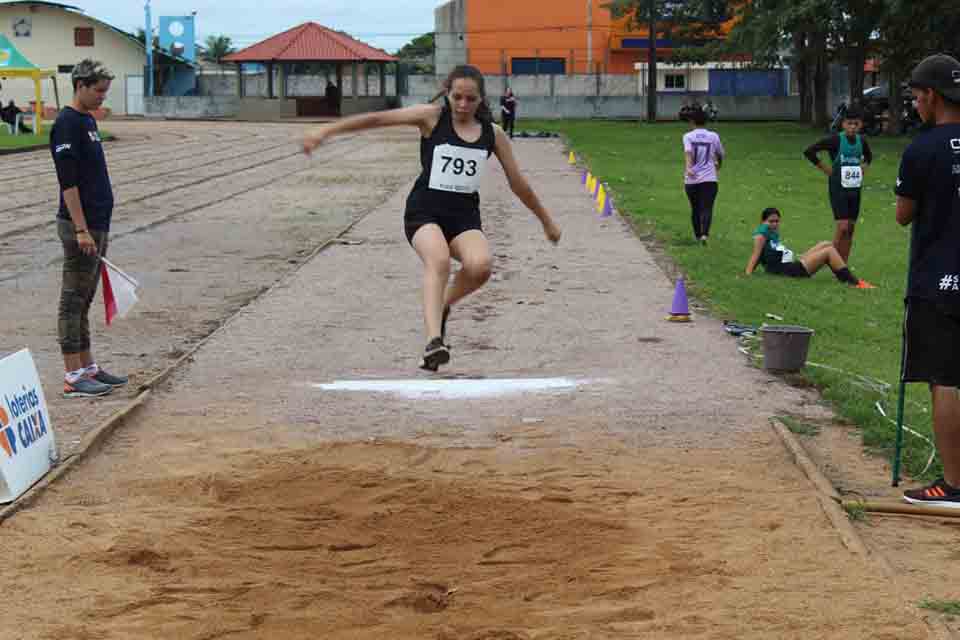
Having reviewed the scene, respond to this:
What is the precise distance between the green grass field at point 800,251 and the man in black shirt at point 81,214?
15.6 feet

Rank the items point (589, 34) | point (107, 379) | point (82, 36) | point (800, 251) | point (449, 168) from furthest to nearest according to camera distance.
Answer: point (82, 36) < point (589, 34) < point (800, 251) < point (107, 379) < point (449, 168)

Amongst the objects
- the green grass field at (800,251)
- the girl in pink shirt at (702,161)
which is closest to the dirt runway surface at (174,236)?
the green grass field at (800,251)

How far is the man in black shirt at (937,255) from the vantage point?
6191mm

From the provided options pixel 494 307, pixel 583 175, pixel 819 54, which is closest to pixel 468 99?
pixel 494 307

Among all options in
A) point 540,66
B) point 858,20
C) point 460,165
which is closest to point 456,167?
point 460,165

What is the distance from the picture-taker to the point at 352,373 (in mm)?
9484

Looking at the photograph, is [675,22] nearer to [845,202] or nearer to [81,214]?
[845,202]

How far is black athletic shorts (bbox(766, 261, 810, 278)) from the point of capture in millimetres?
14609

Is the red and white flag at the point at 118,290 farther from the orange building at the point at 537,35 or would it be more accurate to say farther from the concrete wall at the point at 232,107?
the orange building at the point at 537,35

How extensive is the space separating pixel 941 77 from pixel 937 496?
1923 mm

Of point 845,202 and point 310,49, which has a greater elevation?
point 310,49

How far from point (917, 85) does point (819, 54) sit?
48630mm

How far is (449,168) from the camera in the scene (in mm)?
8016

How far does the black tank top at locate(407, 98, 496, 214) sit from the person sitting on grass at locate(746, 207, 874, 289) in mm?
7155
